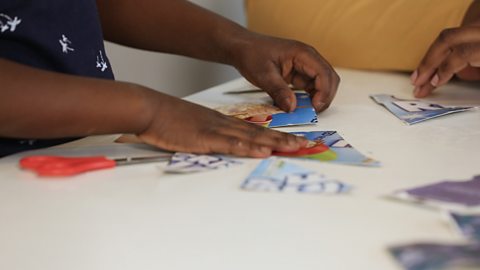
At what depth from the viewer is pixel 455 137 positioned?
0.73 metres

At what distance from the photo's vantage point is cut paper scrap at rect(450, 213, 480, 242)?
1.50ft

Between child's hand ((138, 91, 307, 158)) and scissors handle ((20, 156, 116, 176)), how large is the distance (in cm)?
5

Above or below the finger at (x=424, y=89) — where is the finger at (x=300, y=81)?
above

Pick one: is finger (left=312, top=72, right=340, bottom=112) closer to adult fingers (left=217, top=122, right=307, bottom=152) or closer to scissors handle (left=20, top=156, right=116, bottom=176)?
adult fingers (left=217, top=122, right=307, bottom=152)

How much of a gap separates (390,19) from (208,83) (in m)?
0.49

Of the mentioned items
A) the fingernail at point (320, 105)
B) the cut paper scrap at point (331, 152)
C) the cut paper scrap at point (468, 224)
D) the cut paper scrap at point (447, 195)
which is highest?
the fingernail at point (320, 105)

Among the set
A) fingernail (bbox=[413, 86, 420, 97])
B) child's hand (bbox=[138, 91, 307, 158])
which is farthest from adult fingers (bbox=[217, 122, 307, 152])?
fingernail (bbox=[413, 86, 420, 97])

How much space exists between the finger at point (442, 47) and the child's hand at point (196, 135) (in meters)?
0.38

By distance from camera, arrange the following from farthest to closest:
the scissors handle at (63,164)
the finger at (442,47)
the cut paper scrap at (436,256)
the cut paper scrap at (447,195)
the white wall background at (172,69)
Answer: the white wall background at (172,69) → the finger at (442,47) → the scissors handle at (63,164) → the cut paper scrap at (447,195) → the cut paper scrap at (436,256)

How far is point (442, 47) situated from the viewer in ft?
3.12

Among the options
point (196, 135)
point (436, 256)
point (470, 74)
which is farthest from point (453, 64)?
point (436, 256)

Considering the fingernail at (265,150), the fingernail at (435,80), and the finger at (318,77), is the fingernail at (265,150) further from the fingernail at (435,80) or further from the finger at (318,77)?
the fingernail at (435,80)

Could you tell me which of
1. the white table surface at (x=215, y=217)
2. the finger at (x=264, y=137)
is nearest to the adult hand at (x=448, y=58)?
the white table surface at (x=215, y=217)

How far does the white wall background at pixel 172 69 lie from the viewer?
4.08 ft
